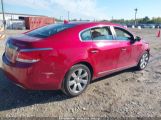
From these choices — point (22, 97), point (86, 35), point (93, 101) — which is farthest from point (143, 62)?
point (22, 97)

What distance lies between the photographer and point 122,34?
17.2 feet

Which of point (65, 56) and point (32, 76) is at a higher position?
point (65, 56)

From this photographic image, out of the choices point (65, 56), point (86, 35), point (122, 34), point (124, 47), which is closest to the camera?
point (65, 56)

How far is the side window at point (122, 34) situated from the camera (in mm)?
5034

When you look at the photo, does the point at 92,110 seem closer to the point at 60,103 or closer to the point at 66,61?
the point at 60,103

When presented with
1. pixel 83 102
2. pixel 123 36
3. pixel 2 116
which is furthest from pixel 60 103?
pixel 123 36

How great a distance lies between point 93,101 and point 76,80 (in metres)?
0.58

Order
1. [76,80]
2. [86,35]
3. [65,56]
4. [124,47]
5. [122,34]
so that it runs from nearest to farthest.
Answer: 1. [65,56]
2. [76,80]
3. [86,35]
4. [124,47]
5. [122,34]

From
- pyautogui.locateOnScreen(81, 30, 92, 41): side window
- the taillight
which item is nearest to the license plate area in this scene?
the taillight

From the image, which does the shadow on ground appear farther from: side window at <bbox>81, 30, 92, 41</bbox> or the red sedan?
side window at <bbox>81, 30, 92, 41</bbox>

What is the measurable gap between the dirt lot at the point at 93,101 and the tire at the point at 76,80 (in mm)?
153

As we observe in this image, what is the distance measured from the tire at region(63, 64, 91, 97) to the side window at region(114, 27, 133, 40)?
4.80 feet

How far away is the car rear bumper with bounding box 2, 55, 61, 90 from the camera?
344 cm

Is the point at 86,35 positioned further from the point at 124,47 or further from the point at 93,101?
the point at 93,101
